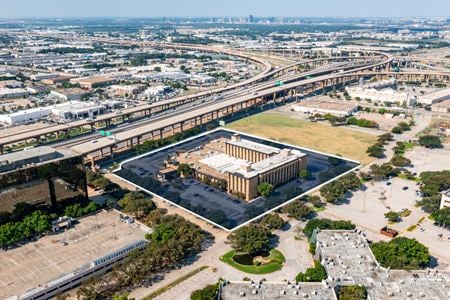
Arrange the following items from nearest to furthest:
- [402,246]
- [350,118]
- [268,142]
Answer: [402,246] < [268,142] < [350,118]

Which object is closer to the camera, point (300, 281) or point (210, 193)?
point (300, 281)

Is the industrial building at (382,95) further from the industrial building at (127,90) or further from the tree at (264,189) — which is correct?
the tree at (264,189)

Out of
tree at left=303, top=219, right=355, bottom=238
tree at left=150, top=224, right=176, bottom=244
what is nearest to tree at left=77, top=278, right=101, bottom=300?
tree at left=150, top=224, right=176, bottom=244

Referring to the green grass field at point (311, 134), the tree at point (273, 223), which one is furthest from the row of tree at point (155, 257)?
the green grass field at point (311, 134)

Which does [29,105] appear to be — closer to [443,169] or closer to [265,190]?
[265,190]

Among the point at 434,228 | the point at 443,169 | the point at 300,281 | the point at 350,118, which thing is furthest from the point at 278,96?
the point at 300,281

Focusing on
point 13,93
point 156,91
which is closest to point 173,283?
point 156,91
